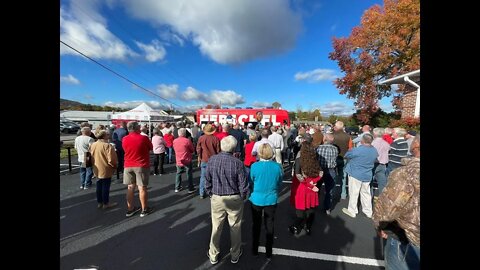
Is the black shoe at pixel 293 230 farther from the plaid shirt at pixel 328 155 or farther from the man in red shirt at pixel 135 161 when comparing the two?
the man in red shirt at pixel 135 161

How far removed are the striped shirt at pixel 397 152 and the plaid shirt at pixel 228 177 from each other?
3.82 m

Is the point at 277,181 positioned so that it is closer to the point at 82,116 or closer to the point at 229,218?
the point at 229,218

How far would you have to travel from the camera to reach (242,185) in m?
3.03

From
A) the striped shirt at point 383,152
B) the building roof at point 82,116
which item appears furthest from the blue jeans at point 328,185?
the building roof at point 82,116

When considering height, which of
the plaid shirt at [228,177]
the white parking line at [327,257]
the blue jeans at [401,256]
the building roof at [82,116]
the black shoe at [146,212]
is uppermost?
the building roof at [82,116]

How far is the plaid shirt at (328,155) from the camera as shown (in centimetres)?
464

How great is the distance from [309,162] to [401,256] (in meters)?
1.91

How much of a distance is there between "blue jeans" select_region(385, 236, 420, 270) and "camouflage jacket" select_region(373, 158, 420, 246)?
3.6 inches

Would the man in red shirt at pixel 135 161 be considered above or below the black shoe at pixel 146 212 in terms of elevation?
above

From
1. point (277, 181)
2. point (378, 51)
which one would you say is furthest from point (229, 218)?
point (378, 51)

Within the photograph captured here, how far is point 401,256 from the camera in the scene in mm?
1988
